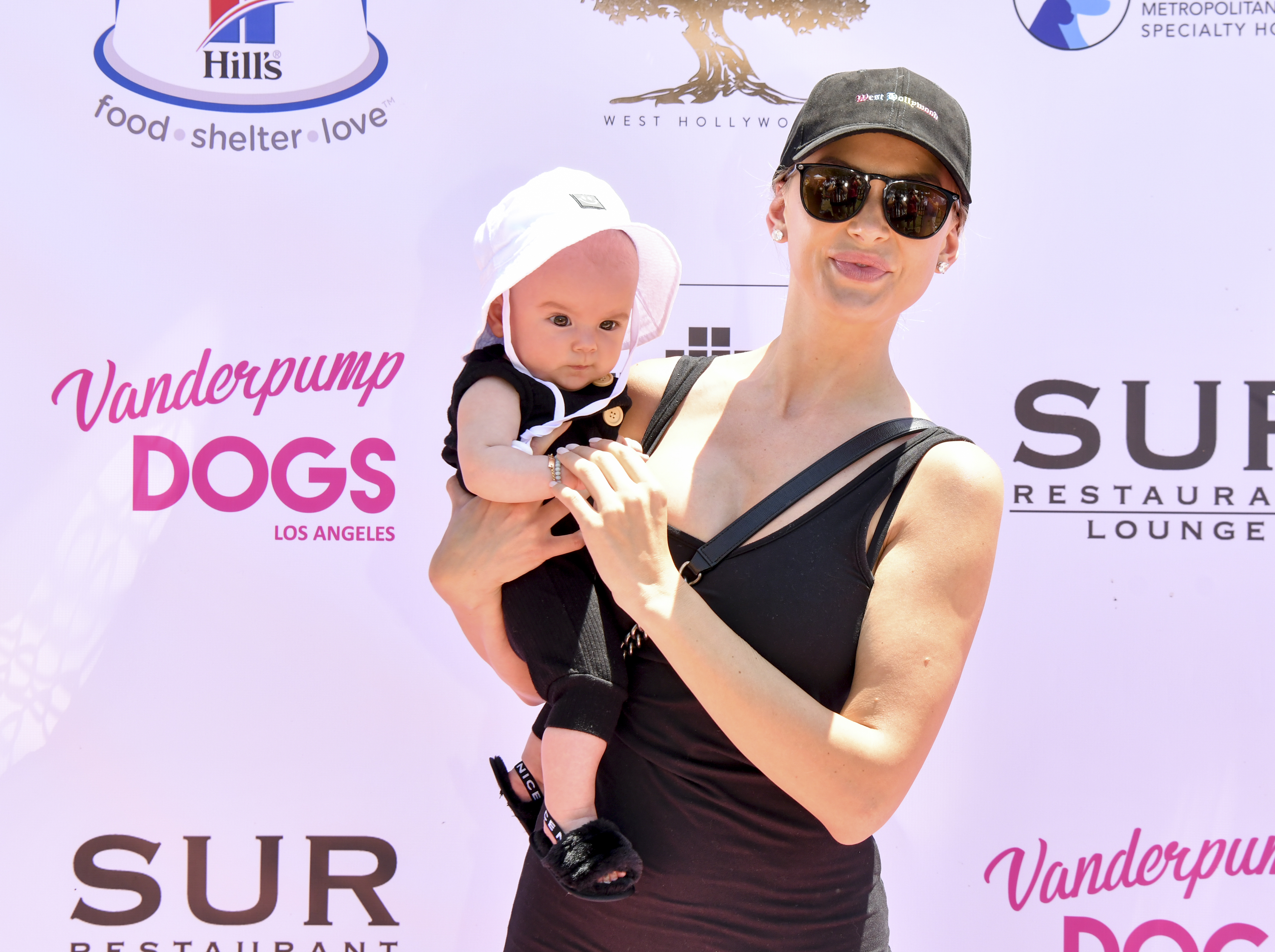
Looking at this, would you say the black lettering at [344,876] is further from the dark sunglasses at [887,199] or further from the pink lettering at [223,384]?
the dark sunglasses at [887,199]

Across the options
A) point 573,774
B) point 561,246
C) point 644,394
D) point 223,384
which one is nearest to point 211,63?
point 223,384

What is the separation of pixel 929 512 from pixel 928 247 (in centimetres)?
41

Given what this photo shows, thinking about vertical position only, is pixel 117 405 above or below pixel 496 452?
above

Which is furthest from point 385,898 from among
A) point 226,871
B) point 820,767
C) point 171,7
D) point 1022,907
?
point 171,7

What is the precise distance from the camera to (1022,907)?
2.66m

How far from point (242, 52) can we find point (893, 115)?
1941 millimetres

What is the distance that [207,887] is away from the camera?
8.84 feet

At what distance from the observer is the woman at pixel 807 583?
132 cm

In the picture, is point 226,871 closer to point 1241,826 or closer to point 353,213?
point 353,213

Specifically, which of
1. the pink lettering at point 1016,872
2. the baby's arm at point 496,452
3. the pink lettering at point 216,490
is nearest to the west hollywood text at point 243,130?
the pink lettering at point 216,490

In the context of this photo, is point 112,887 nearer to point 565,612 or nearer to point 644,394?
point 565,612

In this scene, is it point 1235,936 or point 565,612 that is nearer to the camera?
point 565,612

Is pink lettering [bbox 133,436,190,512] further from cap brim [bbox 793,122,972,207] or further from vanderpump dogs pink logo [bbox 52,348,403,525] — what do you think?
cap brim [bbox 793,122,972,207]

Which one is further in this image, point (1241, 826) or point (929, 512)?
point (1241, 826)
